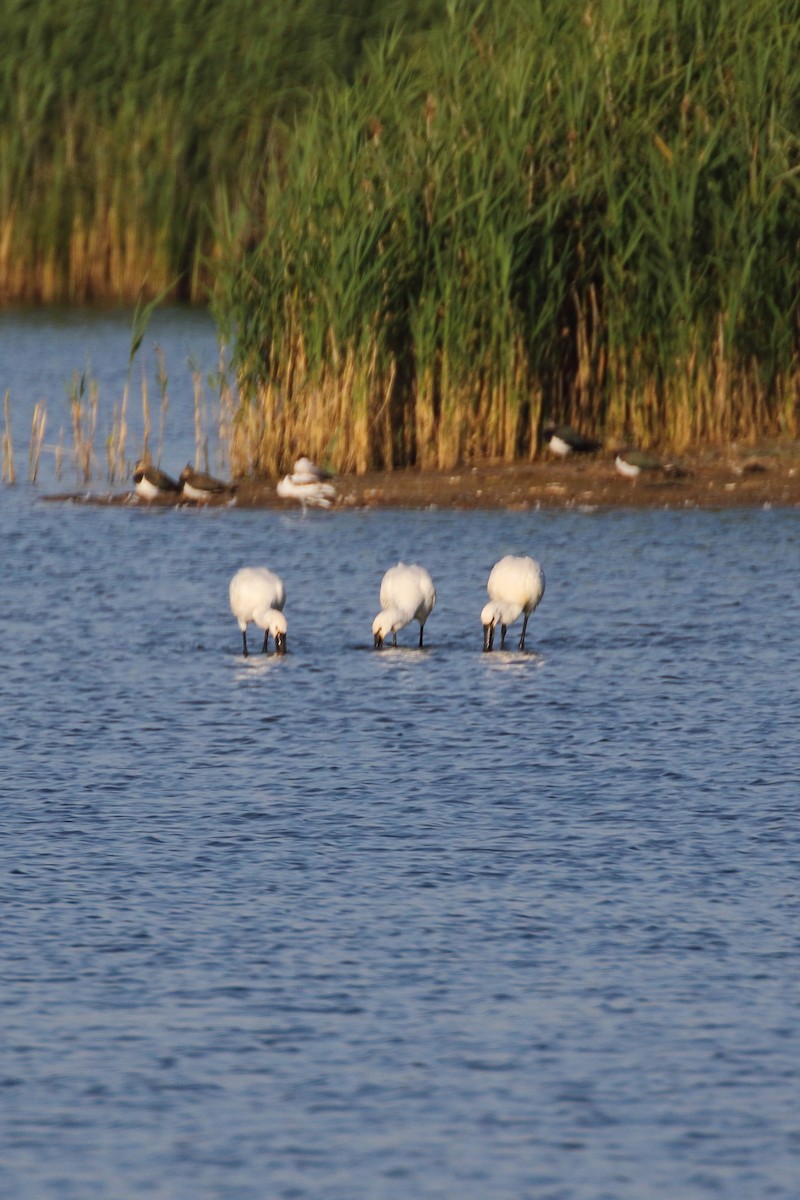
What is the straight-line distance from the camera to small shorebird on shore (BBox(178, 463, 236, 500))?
698 inches

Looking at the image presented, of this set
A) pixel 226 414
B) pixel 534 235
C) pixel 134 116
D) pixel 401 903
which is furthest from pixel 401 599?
pixel 134 116

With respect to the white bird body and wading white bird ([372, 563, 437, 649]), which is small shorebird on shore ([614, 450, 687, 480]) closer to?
the white bird body

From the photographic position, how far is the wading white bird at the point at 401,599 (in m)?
12.1

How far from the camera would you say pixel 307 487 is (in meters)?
17.5

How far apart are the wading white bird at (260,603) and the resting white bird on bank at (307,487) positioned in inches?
198

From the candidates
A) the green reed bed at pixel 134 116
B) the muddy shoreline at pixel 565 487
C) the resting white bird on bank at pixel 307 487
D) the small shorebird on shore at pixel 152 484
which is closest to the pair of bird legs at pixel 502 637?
the muddy shoreline at pixel 565 487

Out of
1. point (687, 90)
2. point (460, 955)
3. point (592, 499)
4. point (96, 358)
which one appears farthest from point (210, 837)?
point (96, 358)

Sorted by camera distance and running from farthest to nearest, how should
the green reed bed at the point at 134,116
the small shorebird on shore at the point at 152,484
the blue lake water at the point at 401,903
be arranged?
the green reed bed at the point at 134,116 < the small shorebird on shore at the point at 152,484 < the blue lake water at the point at 401,903

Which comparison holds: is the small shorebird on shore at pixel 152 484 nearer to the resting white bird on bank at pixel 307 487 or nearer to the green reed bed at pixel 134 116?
the resting white bird on bank at pixel 307 487

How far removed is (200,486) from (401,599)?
19.0 ft

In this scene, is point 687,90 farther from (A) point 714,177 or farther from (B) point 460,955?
(B) point 460,955

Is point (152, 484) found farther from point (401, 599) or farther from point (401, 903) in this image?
point (401, 903)

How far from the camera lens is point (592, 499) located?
17.8 meters

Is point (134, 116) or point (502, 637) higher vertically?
point (134, 116)
